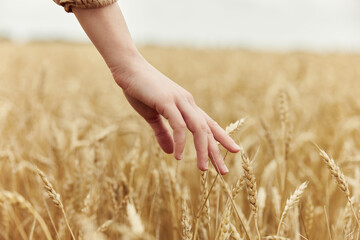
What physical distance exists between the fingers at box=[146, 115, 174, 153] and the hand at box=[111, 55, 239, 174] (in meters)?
0.15

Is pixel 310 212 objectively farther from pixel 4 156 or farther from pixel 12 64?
pixel 12 64

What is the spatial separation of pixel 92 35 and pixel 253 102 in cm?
257

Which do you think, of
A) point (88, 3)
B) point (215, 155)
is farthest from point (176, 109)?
point (88, 3)

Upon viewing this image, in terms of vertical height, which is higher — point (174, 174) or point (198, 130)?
point (198, 130)

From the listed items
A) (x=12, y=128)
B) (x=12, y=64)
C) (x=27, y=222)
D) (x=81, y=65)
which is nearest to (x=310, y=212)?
(x=27, y=222)

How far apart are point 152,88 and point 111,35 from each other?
160 mm

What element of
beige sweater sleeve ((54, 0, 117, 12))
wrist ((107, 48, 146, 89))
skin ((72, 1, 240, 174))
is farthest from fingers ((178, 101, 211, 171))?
beige sweater sleeve ((54, 0, 117, 12))

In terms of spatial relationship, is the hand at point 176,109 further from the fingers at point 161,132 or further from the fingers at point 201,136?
the fingers at point 161,132

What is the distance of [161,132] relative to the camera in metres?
1.00

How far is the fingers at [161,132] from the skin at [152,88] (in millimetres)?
139

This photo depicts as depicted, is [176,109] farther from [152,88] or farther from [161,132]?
[161,132]

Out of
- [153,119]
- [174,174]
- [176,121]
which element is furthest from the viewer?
[174,174]

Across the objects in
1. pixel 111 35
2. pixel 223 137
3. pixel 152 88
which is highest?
pixel 111 35

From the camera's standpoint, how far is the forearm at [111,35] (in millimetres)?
853
